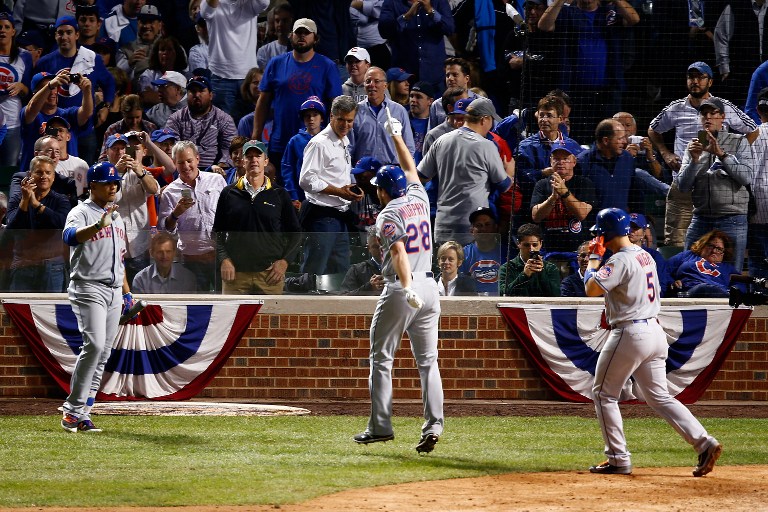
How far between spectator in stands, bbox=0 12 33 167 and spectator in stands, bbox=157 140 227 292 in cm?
325

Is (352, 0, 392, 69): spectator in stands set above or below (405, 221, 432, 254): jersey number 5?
above

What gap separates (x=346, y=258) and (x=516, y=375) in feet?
6.72

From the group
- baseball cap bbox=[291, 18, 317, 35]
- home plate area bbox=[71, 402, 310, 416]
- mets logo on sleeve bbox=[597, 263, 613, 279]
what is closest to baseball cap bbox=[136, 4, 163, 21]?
baseball cap bbox=[291, 18, 317, 35]

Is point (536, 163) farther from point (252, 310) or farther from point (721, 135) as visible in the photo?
point (252, 310)

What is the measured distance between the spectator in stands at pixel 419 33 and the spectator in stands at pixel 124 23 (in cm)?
371

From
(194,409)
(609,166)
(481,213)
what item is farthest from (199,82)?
(609,166)

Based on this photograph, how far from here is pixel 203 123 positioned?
13961 mm

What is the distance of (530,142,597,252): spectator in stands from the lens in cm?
1190

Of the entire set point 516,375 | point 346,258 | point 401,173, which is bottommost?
point 516,375

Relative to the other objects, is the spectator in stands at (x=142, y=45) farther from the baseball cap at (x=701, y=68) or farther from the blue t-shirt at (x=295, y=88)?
the baseball cap at (x=701, y=68)

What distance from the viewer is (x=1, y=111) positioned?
47.8 ft

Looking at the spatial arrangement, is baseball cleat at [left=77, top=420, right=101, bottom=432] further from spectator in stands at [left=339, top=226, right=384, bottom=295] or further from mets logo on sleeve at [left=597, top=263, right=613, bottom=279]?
mets logo on sleeve at [left=597, top=263, right=613, bottom=279]

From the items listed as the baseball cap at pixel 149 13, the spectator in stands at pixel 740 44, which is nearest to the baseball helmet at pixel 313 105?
the baseball cap at pixel 149 13

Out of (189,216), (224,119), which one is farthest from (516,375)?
(224,119)
